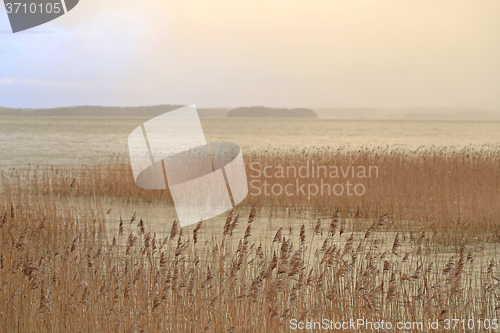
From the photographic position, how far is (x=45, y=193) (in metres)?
10.3

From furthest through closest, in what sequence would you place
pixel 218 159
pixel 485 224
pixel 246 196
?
pixel 218 159
pixel 246 196
pixel 485 224

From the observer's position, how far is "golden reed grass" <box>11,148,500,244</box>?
766 centimetres

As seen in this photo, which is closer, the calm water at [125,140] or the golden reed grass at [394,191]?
the golden reed grass at [394,191]

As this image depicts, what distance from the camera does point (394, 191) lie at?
947 cm

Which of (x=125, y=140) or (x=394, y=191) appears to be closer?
(x=394, y=191)

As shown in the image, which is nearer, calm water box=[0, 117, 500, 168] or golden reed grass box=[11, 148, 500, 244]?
golden reed grass box=[11, 148, 500, 244]

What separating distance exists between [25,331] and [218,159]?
1098 cm

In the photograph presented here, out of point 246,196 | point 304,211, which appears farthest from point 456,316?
point 246,196

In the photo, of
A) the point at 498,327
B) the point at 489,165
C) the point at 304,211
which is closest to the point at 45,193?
the point at 304,211

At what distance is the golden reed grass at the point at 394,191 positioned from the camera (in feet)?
25.1

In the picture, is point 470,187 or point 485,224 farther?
point 470,187

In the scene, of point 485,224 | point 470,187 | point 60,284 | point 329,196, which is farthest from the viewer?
point 329,196

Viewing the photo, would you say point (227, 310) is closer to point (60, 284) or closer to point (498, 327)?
point (60, 284)

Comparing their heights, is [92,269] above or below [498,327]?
above
